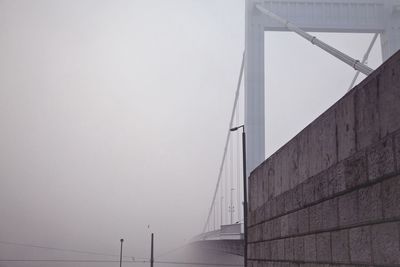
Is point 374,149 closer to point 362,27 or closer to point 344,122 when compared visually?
point 344,122

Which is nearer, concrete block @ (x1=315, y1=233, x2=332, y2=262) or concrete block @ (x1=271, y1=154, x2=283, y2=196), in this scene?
concrete block @ (x1=315, y1=233, x2=332, y2=262)

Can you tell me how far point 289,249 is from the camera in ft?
20.6

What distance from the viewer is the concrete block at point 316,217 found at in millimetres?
5139

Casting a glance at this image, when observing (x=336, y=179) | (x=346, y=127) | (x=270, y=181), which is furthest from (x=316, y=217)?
(x=270, y=181)

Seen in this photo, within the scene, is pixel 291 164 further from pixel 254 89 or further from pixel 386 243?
pixel 254 89

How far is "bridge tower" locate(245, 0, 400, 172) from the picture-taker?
20031mm

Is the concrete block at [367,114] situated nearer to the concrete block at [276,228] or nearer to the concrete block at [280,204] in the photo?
the concrete block at [280,204]

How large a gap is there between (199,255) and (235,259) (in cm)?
868

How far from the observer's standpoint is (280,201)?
6891 mm

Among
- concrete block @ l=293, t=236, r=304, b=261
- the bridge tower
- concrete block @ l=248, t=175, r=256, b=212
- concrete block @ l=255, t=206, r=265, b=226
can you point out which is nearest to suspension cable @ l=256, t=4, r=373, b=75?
the bridge tower

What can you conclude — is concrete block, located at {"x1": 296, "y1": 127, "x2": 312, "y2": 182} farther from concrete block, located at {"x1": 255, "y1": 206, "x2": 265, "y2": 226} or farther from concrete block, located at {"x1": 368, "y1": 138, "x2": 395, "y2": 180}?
concrete block, located at {"x1": 255, "y1": 206, "x2": 265, "y2": 226}

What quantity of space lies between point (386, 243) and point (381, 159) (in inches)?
22.2

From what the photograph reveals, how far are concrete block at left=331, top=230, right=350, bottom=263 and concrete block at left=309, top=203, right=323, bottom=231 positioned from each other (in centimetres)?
36

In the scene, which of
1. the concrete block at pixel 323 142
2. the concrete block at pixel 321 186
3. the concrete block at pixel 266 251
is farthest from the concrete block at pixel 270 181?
the concrete block at pixel 321 186
